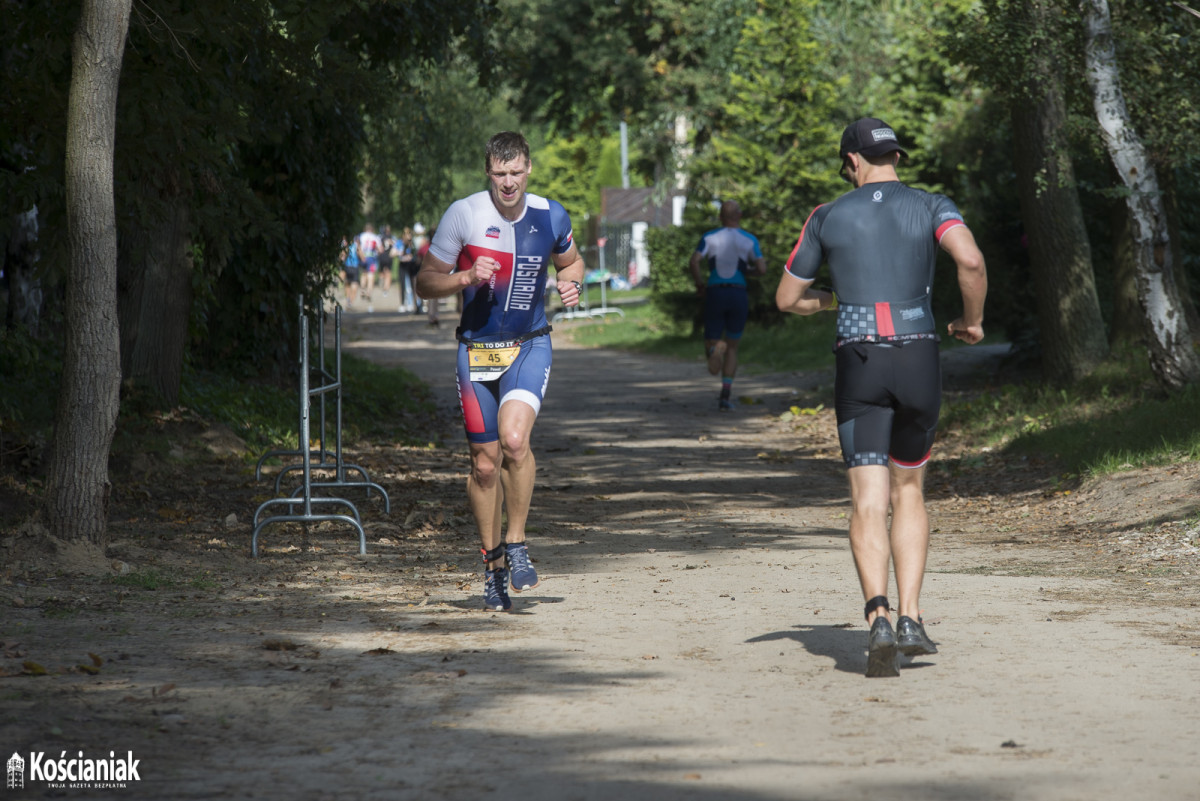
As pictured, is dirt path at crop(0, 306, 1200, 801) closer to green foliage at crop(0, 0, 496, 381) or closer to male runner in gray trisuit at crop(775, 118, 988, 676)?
male runner in gray trisuit at crop(775, 118, 988, 676)

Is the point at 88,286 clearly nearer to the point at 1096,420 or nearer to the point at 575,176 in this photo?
the point at 1096,420

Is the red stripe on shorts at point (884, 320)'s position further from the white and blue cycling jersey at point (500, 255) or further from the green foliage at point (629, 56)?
the green foliage at point (629, 56)

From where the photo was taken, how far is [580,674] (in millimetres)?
5531

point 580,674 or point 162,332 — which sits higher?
point 162,332

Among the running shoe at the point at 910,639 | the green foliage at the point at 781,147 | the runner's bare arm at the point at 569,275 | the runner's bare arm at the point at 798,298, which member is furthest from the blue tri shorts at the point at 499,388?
the green foliage at the point at 781,147

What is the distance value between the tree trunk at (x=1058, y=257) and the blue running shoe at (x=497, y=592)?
8995mm

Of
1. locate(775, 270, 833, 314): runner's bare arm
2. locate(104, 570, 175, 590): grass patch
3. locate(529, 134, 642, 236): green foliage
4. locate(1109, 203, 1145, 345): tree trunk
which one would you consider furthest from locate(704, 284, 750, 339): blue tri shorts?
locate(529, 134, 642, 236): green foliage

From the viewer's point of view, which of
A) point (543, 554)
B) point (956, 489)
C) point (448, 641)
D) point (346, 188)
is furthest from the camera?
point (346, 188)

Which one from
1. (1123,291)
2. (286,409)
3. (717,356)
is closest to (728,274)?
(717,356)

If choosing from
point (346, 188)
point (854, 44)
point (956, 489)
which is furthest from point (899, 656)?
point (854, 44)

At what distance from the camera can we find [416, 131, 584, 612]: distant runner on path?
6.72m

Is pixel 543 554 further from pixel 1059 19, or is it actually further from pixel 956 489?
pixel 1059 19

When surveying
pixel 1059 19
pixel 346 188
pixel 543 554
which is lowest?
pixel 543 554

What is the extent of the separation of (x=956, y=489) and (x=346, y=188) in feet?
26.0
